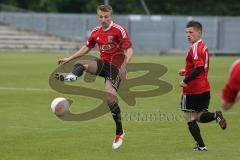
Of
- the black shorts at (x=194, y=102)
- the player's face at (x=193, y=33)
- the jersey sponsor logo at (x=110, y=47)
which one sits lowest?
the black shorts at (x=194, y=102)

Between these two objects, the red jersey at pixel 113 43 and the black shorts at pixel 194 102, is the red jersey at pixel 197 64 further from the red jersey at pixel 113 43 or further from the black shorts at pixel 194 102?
the red jersey at pixel 113 43

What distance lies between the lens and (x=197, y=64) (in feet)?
41.0

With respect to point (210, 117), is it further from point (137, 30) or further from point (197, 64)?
point (137, 30)

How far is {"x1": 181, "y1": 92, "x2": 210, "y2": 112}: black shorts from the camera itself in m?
12.8

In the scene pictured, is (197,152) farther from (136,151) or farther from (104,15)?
(104,15)

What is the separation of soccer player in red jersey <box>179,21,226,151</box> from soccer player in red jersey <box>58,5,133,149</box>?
119 cm

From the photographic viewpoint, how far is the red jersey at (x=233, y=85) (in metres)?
8.13

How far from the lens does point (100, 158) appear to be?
1195 centimetres

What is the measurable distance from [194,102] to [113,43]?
6.11 feet

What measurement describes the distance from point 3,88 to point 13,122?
908 cm

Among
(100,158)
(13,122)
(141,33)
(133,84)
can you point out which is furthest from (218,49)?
(100,158)

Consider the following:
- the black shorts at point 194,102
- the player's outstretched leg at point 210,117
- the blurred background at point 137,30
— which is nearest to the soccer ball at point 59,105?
the black shorts at point 194,102

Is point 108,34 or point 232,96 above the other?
point 232,96

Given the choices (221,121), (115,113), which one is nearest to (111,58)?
(115,113)
